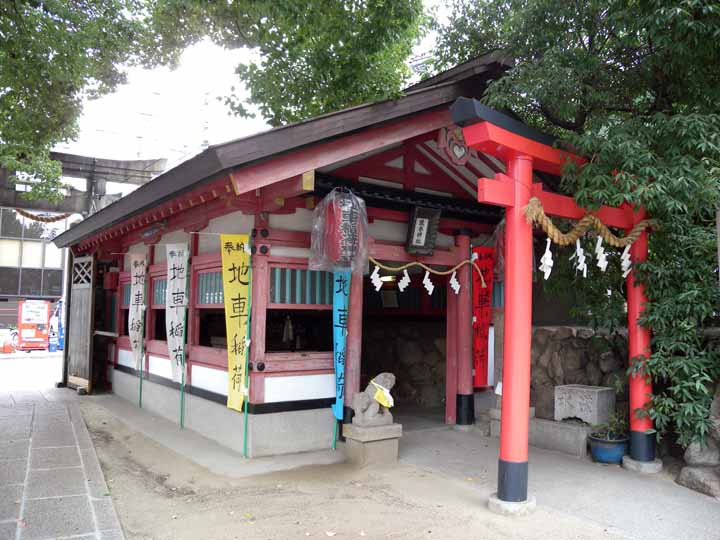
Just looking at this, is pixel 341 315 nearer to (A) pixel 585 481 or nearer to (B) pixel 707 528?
(A) pixel 585 481

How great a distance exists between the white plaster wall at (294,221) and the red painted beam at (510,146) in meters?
2.82

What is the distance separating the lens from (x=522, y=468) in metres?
5.53

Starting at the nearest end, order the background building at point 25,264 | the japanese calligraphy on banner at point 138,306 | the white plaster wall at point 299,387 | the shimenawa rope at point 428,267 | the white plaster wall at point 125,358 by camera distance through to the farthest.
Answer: the white plaster wall at point 299,387 < the shimenawa rope at point 428,267 < the japanese calligraphy on banner at point 138,306 < the white plaster wall at point 125,358 < the background building at point 25,264

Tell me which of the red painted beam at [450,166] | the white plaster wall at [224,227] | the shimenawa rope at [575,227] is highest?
the red painted beam at [450,166]

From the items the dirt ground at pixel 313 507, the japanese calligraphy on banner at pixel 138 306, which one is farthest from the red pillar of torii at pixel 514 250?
the japanese calligraphy on banner at pixel 138 306

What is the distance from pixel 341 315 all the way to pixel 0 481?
428cm

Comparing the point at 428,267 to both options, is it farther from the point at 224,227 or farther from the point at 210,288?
the point at 210,288

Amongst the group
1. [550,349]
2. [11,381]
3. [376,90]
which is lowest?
[11,381]

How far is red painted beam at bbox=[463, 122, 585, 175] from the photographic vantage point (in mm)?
5551

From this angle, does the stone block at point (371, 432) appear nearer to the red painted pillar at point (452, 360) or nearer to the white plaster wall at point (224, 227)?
the red painted pillar at point (452, 360)

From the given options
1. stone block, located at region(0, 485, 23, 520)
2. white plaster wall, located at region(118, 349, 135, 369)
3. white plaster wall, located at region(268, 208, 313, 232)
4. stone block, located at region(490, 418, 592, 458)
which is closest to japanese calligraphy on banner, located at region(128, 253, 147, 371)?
white plaster wall, located at region(118, 349, 135, 369)

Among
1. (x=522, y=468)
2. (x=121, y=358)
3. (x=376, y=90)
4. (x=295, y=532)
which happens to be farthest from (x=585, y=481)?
(x=121, y=358)

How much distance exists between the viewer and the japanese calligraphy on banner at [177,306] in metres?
9.25

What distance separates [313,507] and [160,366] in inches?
235
